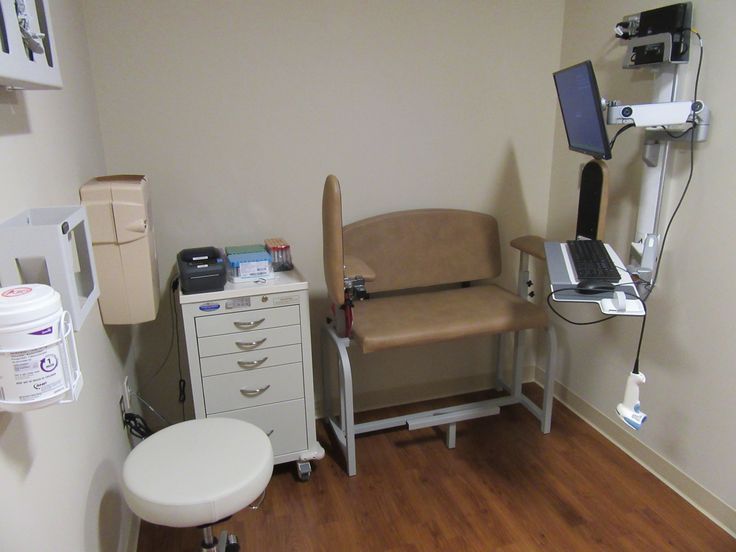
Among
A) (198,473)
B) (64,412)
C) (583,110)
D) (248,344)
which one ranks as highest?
(583,110)

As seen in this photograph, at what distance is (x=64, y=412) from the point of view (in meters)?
1.24

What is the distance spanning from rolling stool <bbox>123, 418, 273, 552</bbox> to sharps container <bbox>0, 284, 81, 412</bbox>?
0.64 metres

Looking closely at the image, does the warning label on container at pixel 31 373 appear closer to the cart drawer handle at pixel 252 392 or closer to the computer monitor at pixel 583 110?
the cart drawer handle at pixel 252 392

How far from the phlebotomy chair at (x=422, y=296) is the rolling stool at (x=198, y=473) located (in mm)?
651

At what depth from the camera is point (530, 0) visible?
2.50 meters

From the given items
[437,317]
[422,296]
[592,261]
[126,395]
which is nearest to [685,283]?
[592,261]

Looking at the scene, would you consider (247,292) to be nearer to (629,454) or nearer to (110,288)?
(110,288)

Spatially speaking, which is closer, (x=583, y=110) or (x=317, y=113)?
(x=583, y=110)

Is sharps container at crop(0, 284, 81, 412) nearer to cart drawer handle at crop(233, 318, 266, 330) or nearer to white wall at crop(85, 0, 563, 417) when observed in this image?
cart drawer handle at crop(233, 318, 266, 330)

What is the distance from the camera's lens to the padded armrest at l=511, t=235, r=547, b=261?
2310mm

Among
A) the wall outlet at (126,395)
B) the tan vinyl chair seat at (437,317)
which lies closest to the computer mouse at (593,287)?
the tan vinyl chair seat at (437,317)

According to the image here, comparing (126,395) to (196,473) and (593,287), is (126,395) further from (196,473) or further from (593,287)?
(593,287)

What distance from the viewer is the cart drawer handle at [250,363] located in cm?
204

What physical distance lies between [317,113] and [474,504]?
1.77m
